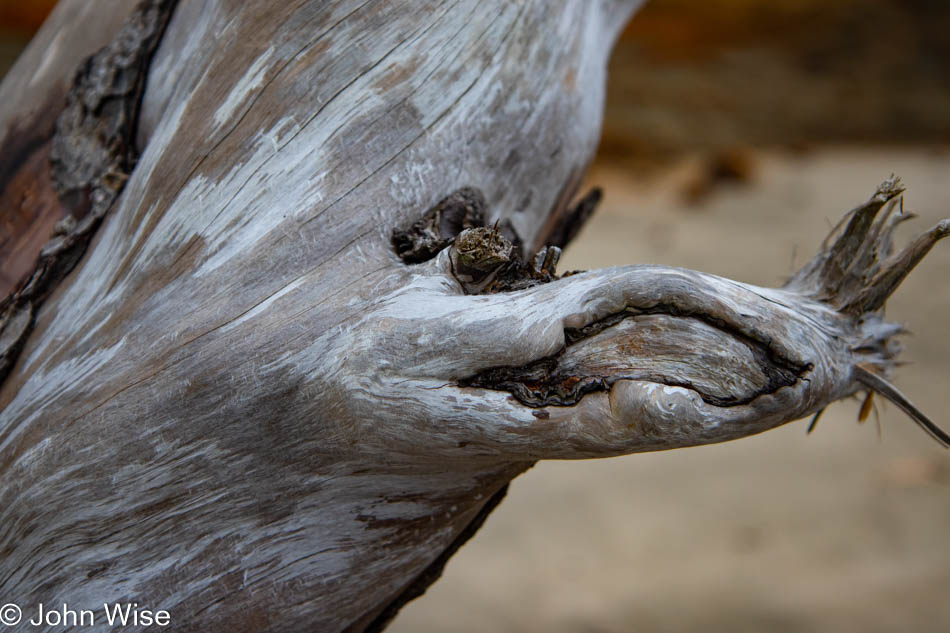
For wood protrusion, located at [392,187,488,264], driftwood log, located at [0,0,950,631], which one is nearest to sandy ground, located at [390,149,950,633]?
driftwood log, located at [0,0,950,631]

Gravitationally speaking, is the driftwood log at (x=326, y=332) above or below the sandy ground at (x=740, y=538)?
below

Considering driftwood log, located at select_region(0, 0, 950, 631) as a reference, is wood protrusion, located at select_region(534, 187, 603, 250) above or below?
above

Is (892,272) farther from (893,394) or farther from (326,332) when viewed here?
(326,332)

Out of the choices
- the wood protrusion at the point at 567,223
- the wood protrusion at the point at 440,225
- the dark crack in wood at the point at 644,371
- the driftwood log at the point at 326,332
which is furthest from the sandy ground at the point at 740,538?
the dark crack in wood at the point at 644,371

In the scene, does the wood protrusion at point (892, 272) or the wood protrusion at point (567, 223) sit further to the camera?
the wood protrusion at point (567, 223)

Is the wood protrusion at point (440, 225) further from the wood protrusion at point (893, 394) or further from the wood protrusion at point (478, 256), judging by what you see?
the wood protrusion at point (893, 394)

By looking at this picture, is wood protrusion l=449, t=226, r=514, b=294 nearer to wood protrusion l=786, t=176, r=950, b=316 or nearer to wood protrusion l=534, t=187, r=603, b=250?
wood protrusion l=786, t=176, r=950, b=316

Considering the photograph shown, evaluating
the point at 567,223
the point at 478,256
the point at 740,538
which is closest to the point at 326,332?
the point at 478,256
